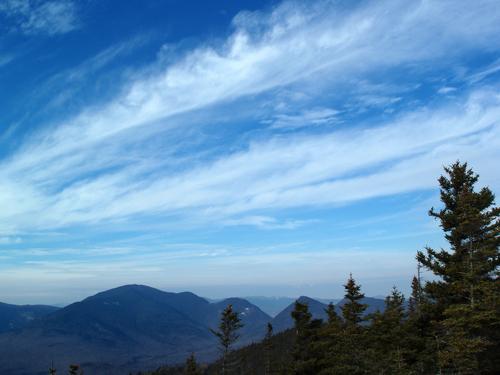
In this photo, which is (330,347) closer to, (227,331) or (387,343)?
(387,343)

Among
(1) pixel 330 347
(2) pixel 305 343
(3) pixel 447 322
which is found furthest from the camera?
(2) pixel 305 343

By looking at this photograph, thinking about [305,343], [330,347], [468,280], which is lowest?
[305,343]

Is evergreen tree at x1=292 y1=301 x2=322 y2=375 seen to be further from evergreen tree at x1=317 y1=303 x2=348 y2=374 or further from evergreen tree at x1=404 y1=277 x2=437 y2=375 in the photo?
evergreen tree at x1=404 y1=277 x2=437 y2=375

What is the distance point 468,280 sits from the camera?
82.4ft

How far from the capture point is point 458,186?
3194 cm

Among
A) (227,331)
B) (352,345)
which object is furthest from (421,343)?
(227,331)

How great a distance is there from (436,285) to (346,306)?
22.5 feet

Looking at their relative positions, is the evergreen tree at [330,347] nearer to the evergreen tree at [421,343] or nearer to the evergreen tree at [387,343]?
the evergreen tree at [387,343]

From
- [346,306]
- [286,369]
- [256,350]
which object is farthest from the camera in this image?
[256,350]

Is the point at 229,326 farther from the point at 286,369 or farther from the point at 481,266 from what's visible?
the point at 481,266

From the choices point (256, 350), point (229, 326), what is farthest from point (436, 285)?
point (256, 350)

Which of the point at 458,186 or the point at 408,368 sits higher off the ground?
the point at 458,186

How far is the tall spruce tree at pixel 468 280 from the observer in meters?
23.6

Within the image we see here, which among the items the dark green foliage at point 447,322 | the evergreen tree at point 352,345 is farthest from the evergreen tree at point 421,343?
the evergreen tree at point 352,345
